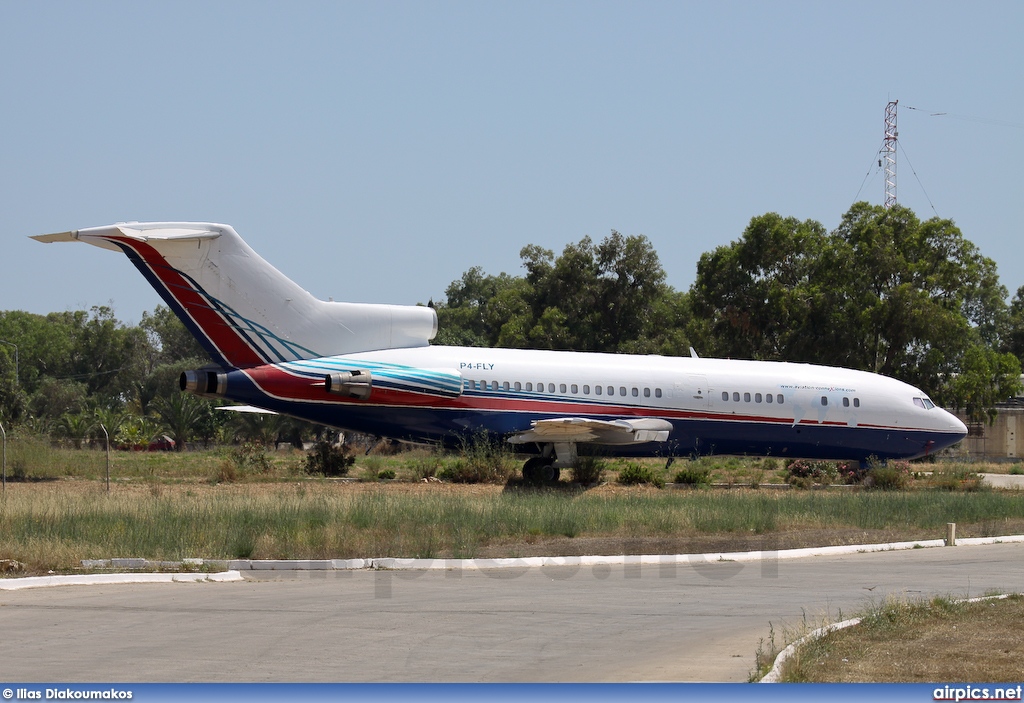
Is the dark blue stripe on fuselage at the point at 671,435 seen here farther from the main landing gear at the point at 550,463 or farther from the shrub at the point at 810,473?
the shrub at the point at 810,473

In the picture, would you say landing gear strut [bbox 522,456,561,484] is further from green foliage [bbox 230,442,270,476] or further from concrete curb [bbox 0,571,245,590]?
concrete curb [bbox 0,571,245,590]

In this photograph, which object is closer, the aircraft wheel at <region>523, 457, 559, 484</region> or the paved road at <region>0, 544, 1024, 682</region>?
the paved road at <region>0, 544, 1024, 682</region>

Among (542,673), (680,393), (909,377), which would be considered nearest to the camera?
(542,673)

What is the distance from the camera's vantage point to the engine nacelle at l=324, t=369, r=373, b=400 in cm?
2475

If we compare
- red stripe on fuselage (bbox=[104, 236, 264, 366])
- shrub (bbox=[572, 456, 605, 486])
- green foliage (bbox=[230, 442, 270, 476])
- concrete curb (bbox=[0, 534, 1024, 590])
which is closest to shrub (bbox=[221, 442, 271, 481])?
green foliage (bbox=[230, 442, 270, 476])

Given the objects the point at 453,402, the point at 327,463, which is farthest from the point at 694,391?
the point at 327,463

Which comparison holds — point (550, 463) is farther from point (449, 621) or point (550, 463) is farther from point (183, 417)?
point (183, 417)

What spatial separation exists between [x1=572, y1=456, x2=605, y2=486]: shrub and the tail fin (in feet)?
17.7

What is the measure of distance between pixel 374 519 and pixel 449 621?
23.8ft

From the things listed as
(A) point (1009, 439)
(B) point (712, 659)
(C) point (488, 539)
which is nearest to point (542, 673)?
(B) point (712, 659)

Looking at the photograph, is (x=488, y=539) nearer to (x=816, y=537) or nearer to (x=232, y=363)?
(x=816, y=537)

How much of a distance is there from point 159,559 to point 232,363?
10028mm

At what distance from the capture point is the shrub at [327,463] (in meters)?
29.2

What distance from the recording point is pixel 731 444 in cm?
2850
